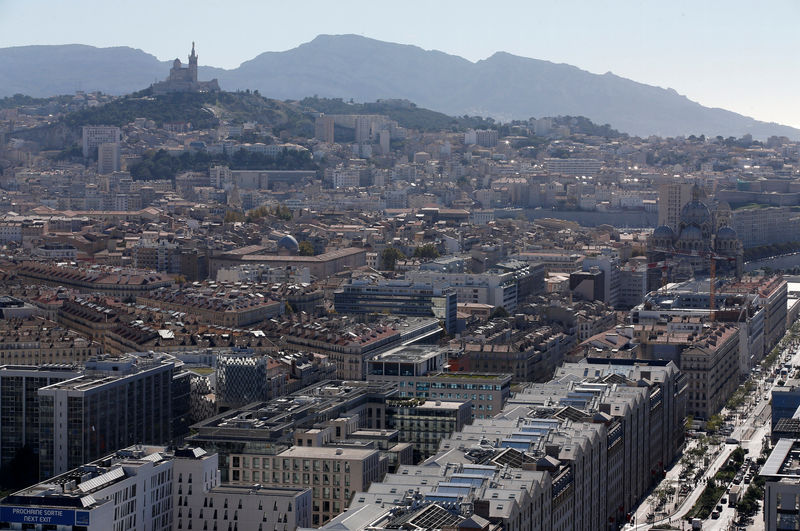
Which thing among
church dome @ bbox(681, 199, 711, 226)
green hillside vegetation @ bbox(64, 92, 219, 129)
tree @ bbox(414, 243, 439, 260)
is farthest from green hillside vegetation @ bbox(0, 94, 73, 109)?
church dome @ bbox(681, 199, 711, 226)

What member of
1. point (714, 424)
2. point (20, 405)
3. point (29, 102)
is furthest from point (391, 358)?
point (29, 102)

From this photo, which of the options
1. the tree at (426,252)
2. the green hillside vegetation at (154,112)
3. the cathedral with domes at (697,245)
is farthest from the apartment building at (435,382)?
the green hillside vegetation at (154,112)

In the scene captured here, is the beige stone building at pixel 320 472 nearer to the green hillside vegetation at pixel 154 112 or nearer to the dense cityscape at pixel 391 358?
the dense cityscape at pixel 391 358

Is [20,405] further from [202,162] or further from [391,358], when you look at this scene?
[202,162]

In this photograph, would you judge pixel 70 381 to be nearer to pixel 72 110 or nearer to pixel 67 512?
pixel 67 512

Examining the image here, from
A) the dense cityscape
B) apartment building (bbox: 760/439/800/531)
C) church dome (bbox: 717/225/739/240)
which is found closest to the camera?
apartment building (bbox: 760/439/800/531)

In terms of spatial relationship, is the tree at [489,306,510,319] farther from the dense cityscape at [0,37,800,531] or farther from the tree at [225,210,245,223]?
the tree at [225,210,245,223]
